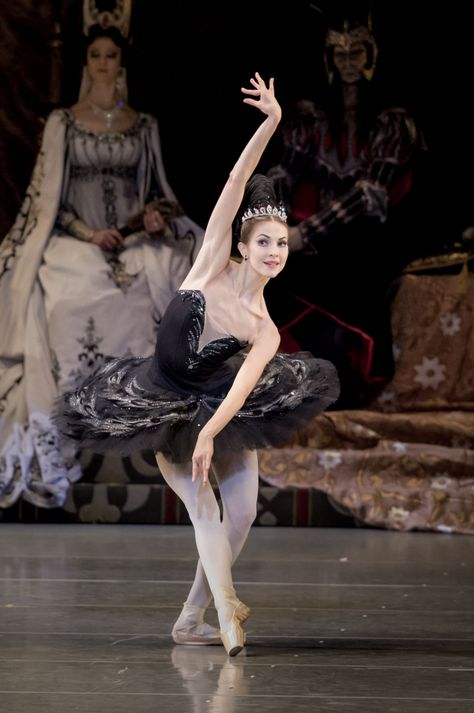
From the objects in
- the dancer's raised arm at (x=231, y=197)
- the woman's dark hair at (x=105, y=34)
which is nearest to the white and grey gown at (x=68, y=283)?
the woman's dark hair at (x=105, y=34)

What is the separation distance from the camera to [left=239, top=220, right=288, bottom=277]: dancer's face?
3188 millimetres

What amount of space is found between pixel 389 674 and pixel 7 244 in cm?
362

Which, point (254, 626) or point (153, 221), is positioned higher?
point (153, 221)

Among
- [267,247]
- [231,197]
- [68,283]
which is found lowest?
[68,283]

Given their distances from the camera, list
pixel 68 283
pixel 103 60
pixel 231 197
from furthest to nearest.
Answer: pixel 103 60, pixel 68 283, pixel 231 197

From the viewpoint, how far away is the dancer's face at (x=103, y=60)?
6.20m

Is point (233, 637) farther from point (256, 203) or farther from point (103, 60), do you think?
point (103, 60)

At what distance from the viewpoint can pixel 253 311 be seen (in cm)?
321

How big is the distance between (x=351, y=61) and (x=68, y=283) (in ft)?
5.42

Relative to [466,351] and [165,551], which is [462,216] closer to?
[466,351]

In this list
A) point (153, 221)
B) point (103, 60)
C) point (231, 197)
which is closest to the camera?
point (231, 197)

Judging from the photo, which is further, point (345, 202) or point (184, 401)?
point (345, 202)

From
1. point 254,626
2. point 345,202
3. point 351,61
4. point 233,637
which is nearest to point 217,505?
point 233,637

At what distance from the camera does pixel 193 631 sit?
318 cm
